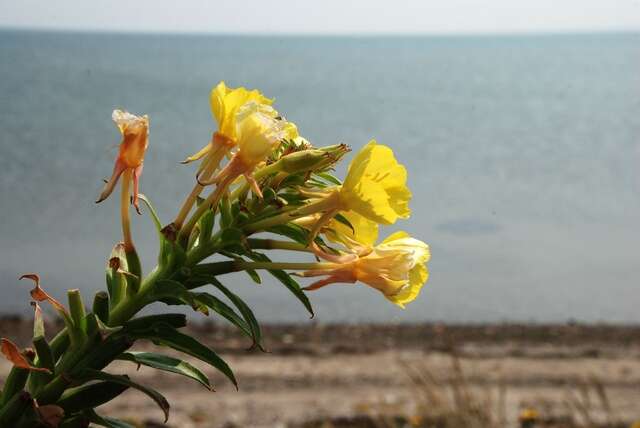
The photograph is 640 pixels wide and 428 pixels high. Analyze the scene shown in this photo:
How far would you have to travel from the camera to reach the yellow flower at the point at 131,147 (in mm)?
787

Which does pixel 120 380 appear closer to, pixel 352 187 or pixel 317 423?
pixel 352 187

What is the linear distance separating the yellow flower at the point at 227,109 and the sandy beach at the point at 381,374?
11.7 feet

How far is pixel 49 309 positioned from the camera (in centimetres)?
887

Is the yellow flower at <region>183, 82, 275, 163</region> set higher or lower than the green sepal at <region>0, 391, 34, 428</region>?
higher

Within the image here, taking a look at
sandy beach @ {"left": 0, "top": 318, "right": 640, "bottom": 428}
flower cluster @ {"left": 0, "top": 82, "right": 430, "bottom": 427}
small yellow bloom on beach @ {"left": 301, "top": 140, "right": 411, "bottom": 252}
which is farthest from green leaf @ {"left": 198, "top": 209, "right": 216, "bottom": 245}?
sandy beach @ {"left": 0, "top": 318, "right": 640, "bottom": 428}

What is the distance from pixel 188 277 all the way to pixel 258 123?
167 millimetres

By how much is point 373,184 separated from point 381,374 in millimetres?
6946

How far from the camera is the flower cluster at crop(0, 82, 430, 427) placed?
0.76 metres

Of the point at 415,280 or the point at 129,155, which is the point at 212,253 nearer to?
the point at 129,155

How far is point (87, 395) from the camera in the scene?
79 centimetres

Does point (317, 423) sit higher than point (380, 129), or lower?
lower

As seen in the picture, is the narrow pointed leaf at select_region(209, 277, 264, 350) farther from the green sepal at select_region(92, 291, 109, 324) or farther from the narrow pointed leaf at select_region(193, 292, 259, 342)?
the green sepal at select_region(92, 291, 109, 324)

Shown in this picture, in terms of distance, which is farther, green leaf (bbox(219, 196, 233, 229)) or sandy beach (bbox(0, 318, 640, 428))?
sandy beach (bbox(0, 318, 640, 428))

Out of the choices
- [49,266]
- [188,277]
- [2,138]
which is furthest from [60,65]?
[188,277]
